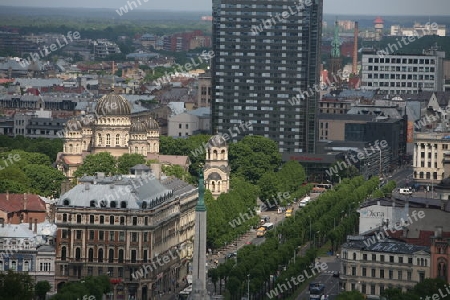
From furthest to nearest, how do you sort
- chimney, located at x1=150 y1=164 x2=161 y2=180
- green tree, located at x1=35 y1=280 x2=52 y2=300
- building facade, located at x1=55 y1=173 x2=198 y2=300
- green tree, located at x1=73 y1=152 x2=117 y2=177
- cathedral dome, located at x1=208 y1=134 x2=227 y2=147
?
Result: cathedral dome, located at x1=208 y1=134 x2=227 y2=147, green tree, located at x1=73 y1=152 x2=117 y2=177, chimney, located at x1=150 y1=164 x2=161 y2=180, building facade, located at x1=55 y1=173 x2=198 y2=300, green tree, located at x1=35 y1=280 x2=52 y2=300

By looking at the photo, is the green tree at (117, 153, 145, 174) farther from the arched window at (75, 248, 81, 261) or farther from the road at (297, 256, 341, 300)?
the arched window at (75, 248, 81, 261)

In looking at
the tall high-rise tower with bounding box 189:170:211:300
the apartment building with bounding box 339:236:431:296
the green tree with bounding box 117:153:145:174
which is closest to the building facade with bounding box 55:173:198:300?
the tall high-rise tower with bounding box 189:170:211:300

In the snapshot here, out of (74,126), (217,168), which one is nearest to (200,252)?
(217,168)

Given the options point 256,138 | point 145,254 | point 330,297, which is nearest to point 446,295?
point 330,297

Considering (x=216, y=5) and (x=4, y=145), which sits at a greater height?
(x=216, y=5)

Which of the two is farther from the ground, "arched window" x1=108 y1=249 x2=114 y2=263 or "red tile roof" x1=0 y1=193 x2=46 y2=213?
"red tile roof" x1=0 y1=193 x2=46 y2=213

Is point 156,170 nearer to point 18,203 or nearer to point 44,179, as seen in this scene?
point 18,203

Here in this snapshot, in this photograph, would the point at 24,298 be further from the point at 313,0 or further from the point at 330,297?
the point at 313,0

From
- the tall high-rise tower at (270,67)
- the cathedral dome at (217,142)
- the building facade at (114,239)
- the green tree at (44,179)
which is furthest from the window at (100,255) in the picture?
the tall high-rise tower at (270,67)
